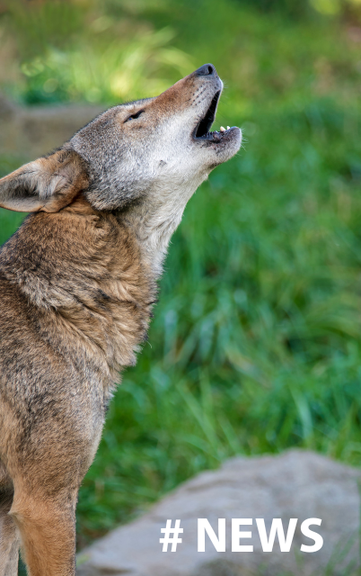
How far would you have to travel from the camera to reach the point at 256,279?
611 cm

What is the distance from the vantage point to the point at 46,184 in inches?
104

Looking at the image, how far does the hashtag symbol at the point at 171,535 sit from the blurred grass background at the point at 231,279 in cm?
75

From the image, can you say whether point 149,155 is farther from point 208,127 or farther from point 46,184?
point 46,184

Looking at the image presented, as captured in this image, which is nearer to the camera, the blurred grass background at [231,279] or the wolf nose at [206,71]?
the wolf nose at [206,71]

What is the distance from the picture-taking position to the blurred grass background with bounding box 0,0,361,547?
15.5ft

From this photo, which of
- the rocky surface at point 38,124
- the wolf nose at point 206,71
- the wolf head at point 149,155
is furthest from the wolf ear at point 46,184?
the rocky surface at point 38,124

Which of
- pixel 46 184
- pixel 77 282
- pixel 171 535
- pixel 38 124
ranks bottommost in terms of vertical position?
pixel 171 535

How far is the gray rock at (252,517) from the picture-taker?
3273mm

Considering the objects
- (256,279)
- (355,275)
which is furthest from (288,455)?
(355,275)

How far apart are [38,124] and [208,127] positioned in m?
4.32

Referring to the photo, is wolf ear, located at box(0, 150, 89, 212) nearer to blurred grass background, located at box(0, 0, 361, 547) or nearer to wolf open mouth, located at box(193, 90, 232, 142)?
wolf open mouth, located at box(193, 90, 232, 142)

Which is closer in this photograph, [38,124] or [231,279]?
[231,279]

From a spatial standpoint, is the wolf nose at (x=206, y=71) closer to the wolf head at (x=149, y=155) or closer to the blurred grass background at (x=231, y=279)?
the wolf head at (x=149, y=155)

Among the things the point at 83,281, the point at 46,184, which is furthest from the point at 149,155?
the point at 83,281
